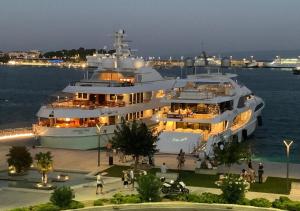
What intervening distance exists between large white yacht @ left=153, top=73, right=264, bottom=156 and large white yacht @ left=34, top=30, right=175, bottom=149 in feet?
9.41

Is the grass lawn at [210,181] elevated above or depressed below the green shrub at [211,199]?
below

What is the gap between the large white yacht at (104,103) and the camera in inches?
1735

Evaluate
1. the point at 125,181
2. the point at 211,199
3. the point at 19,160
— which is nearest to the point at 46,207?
the point at 125,181

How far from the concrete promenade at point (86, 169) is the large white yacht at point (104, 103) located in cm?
274

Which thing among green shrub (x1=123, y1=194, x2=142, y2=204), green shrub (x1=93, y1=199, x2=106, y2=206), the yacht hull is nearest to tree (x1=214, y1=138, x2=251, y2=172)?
green shrub (x1=123, y1=194, x2=142, y2=204)

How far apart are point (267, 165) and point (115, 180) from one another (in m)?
10.2

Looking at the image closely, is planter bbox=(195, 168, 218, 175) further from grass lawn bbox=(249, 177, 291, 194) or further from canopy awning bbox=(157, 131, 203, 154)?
canopy awning bbox=(157, 131, 203, 154)

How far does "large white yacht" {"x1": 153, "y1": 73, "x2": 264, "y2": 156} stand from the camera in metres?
41.1

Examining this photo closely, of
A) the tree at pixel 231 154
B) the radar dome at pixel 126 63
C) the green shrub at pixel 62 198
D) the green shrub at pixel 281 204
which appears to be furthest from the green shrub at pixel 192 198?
the radar dome at pixel 126 63

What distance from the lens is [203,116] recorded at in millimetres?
45094

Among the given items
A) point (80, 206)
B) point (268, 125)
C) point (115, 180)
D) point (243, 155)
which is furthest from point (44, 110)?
point (268, 125)

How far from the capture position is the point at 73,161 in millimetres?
35594

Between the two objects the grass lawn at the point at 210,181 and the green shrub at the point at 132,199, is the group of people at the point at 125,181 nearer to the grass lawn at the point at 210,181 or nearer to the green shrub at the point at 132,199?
the green shrub at the point at 132,199

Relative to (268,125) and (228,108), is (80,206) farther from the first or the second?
(268,125)
